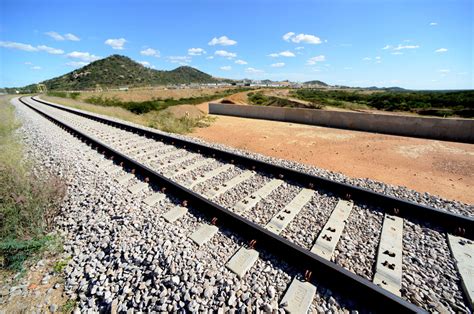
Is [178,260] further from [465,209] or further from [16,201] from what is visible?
[465,209]

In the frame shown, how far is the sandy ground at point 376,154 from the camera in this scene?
6340 millimetres

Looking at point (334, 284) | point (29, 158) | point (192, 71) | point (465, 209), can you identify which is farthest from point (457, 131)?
point (192, 71)

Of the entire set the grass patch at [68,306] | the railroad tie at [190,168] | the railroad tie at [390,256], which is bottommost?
the grass patch at [68,306]

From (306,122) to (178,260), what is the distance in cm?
1493

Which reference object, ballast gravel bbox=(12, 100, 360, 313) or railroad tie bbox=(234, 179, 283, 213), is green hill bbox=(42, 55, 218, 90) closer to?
ballast gravel bbox=(12, 100, 360, 313)

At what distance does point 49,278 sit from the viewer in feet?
9.12

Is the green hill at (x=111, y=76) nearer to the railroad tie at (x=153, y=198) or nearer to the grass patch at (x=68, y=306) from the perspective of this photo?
the railroad tie at (x=153, y=198)

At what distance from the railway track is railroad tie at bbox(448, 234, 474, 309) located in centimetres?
2

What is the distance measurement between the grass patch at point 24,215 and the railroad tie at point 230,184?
8.51 feet

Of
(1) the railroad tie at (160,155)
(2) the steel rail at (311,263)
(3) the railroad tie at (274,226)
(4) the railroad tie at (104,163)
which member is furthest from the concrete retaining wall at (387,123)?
(4) the railroad tie at (104,163)

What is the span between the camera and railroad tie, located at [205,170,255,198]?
4800 millimetres

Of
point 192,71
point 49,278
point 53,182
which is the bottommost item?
point 49,278

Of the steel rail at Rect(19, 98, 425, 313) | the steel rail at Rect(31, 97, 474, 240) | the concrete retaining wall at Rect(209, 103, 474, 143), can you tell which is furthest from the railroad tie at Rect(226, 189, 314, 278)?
the concrete retaining wall at Rect(209, 103, 474, 143)

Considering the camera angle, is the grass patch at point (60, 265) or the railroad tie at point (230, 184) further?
the railroad tie at point (230, 184)
